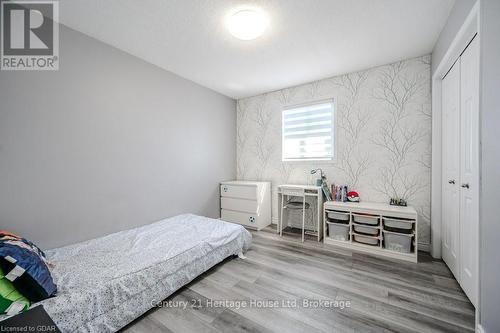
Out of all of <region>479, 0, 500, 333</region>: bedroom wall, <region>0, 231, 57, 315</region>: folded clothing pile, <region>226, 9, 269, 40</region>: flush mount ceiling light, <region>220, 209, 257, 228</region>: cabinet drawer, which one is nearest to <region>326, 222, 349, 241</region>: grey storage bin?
<region>220, 209, 257, 228</region>: cabinet drawer

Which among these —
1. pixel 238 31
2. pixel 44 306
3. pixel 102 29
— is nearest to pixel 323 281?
pixel 44 306

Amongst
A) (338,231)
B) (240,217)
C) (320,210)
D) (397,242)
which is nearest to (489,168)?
(397,242)

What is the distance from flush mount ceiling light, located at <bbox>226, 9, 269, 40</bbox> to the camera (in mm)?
1802

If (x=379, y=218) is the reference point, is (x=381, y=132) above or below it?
above

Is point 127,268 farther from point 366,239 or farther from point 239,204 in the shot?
point 366,239

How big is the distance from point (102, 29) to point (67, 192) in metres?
1.71

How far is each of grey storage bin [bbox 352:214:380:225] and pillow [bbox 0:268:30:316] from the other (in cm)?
313

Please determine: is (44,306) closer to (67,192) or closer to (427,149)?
(67,192)

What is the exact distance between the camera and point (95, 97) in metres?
2.20

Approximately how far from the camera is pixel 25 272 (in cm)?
116

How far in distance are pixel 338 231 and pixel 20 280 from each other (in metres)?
3.11

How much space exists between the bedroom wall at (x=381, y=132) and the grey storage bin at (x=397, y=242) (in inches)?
17.4

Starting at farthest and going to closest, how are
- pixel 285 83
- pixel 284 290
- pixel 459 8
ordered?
pixel 285 83 < pixel 284 290 < pixel 459 8

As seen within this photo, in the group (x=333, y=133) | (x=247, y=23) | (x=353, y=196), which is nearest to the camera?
(x=247, y=23)
